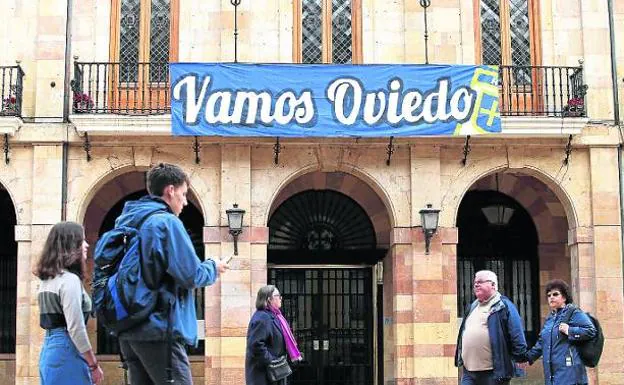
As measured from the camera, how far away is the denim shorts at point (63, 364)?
6688 millimetres

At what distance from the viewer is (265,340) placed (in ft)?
34.4

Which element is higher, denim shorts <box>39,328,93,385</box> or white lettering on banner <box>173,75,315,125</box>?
white lettering on banner <box>173,75,315,125</box>

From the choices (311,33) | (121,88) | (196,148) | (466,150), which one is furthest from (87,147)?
(466,150)

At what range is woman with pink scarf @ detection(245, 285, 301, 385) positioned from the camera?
10422 millimetres

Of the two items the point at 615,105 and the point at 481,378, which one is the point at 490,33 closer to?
the point at 615,105

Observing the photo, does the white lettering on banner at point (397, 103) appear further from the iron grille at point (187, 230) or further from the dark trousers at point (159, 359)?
the dark trousers at point (159, 359)

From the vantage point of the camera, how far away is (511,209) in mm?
19344

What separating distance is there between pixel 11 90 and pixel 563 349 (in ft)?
34.7

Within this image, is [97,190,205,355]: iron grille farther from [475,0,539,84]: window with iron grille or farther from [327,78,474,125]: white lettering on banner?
[475,0,539,84]: window with iron grille

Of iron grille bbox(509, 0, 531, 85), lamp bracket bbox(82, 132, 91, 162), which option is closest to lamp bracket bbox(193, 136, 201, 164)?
lamp bracket bbox(82, 132, 91, 162)

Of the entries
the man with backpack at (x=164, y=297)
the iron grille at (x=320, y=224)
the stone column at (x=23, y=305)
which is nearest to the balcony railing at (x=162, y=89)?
the stone column at (x=23, y=305)

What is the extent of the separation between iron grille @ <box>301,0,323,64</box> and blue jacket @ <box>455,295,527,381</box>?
363 inches

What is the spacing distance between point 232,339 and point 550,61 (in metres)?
7.25

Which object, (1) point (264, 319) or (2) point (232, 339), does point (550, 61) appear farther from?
(1) point (264, 319)
